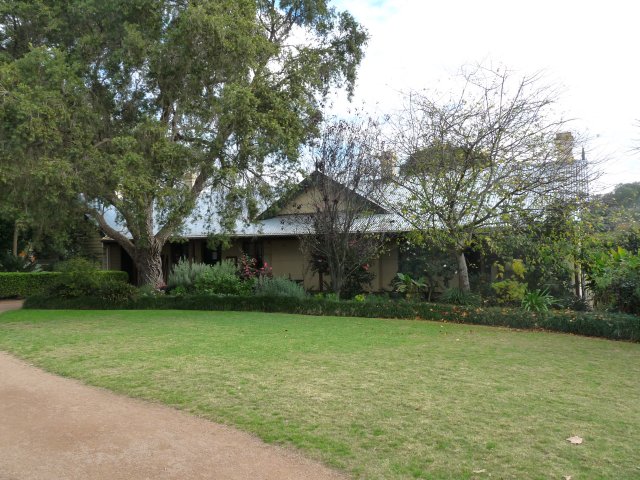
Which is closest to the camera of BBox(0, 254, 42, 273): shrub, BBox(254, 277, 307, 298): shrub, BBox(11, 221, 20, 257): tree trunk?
BBox(254, 277, 307, 298): shrub

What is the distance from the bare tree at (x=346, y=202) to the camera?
16.1m

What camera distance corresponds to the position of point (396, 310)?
14.6m

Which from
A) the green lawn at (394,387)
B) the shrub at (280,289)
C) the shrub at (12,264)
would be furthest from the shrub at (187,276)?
the shrub at (12,264)

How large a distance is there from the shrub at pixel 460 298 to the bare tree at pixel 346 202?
2.57 m

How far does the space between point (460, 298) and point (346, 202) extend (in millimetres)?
4240

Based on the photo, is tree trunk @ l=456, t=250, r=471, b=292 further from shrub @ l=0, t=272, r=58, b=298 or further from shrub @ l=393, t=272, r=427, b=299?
shrub @ l=0, t=272, r=58, b=298

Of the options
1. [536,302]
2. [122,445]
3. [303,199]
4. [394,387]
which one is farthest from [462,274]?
[122,445]

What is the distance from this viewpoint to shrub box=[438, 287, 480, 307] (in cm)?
1481

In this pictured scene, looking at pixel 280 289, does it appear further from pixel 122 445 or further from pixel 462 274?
pixel 122 445

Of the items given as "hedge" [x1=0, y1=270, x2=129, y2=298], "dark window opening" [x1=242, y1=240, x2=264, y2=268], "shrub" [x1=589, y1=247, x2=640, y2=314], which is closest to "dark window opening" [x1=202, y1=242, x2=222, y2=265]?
"dark window opening" [x1=242, y1=240, x2=264, y2=268]

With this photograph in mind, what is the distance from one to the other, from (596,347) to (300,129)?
9.37 meters

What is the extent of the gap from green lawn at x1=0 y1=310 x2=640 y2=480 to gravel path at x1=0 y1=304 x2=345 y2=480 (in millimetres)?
270

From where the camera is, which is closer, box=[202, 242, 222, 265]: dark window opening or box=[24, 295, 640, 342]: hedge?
box=[24, 295, 640, 342]: hedge

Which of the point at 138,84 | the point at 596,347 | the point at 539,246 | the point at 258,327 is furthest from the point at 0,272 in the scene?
the point at 596,347
